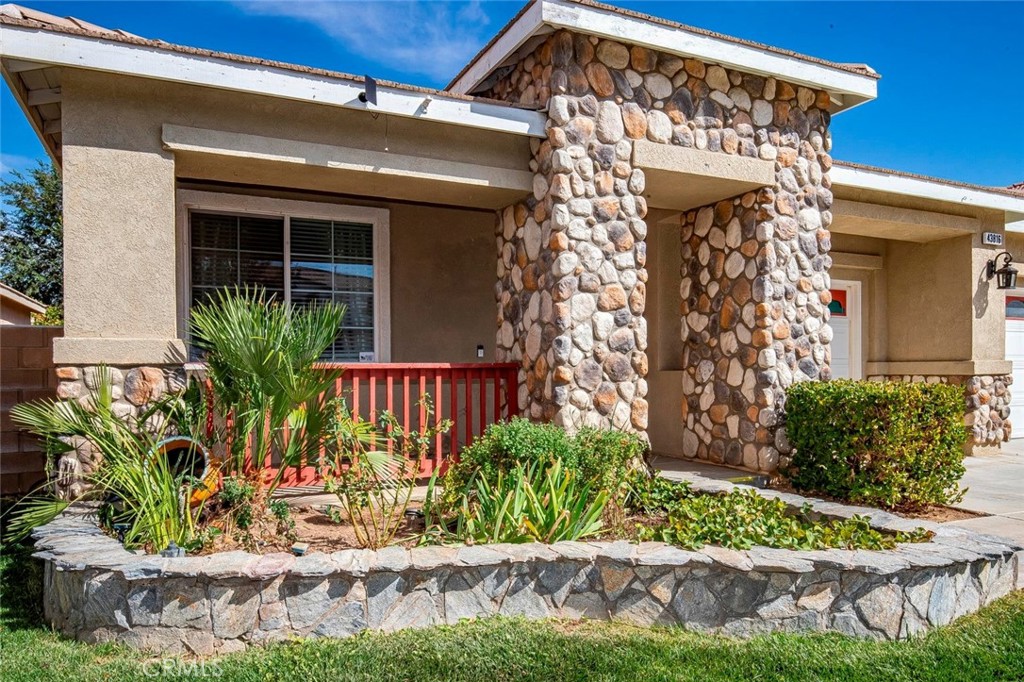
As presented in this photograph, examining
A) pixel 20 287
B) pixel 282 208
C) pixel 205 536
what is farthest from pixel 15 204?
pixel 205 536

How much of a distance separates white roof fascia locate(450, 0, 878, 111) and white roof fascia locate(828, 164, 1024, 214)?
0.85 meters

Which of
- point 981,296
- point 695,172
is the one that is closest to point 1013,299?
point 981,296

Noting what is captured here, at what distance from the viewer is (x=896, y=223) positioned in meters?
8.62

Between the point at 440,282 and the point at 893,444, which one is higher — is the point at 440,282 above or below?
above

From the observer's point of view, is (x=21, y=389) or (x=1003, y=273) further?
(x=1003, y=273)

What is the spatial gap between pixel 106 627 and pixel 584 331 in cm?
399

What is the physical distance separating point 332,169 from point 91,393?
2.51m

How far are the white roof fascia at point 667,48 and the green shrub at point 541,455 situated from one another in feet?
11.1

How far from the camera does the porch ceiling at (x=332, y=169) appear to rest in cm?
524

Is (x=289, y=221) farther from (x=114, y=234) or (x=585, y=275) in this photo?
(x=585, y=275)

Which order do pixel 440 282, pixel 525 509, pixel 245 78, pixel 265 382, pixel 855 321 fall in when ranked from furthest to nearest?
pixel 855 321, pixel 440 282, pixel 245 78, pixel 265 382, pixel 525 509

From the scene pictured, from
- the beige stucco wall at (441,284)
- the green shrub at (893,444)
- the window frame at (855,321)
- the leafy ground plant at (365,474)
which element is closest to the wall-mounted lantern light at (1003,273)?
the window frame at (855,321)

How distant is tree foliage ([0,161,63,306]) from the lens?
74.4ft

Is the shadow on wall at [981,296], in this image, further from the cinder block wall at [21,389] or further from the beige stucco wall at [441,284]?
the cinder block wall at [21,389]
